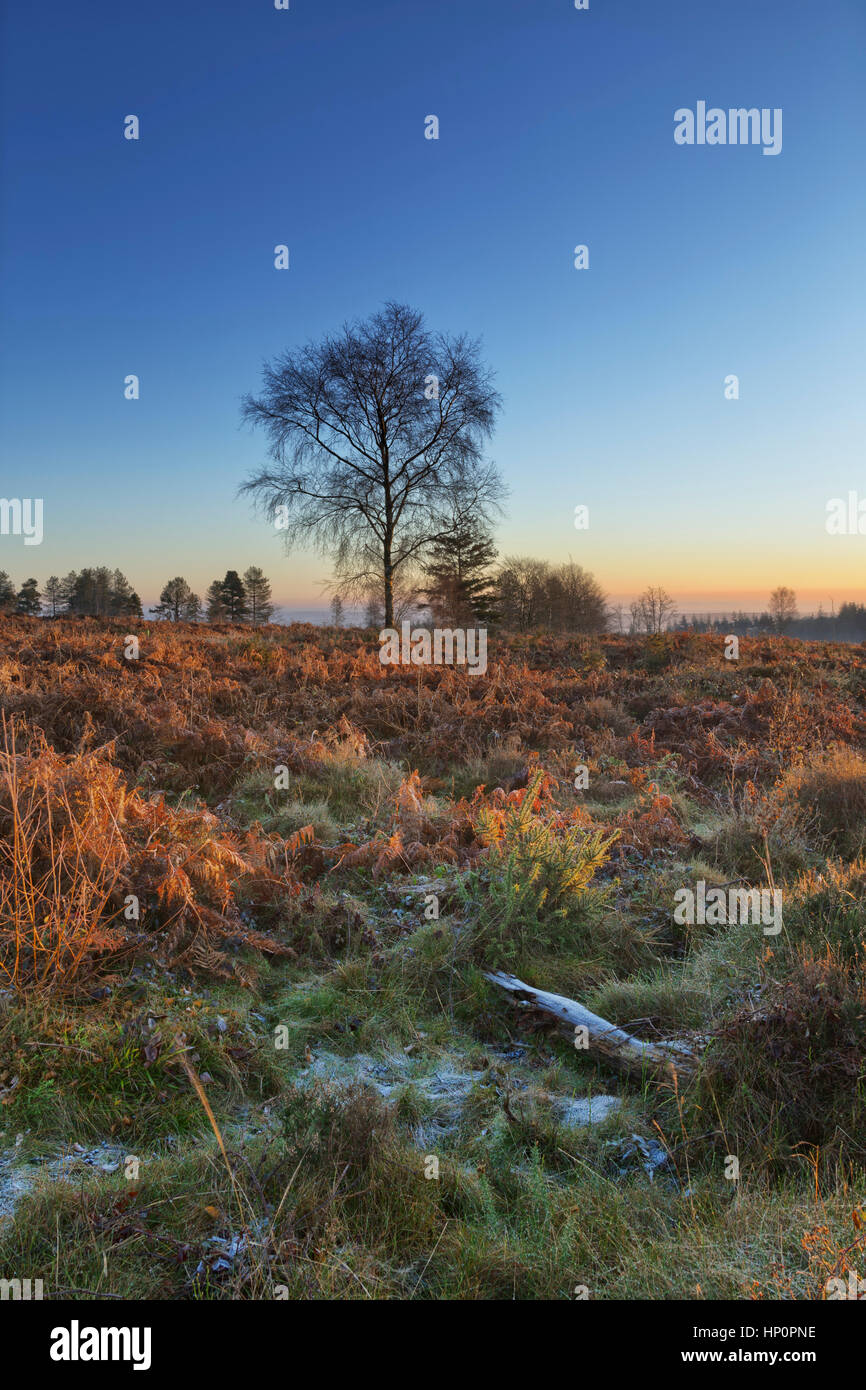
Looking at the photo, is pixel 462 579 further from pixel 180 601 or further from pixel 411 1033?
A: pixel 411 1033

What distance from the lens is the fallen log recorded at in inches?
143

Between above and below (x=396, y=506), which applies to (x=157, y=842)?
below

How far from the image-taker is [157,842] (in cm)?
524

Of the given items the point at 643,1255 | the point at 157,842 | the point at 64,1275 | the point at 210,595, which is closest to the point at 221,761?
the point at 157,842

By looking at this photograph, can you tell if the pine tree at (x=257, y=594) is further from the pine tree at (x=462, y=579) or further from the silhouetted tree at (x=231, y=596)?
the pine tree at (x=462, y=579)

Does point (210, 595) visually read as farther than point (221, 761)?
Yes

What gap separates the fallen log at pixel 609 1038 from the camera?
3627mm

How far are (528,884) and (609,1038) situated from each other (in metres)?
1.36

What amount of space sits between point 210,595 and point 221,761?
195ft

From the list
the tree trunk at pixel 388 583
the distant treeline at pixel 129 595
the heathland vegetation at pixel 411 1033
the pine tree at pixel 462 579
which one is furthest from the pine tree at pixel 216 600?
the heathland vegetation at pixel 411 1033

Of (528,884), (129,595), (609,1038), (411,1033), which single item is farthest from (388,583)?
(129,595)

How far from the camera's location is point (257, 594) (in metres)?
64.9
